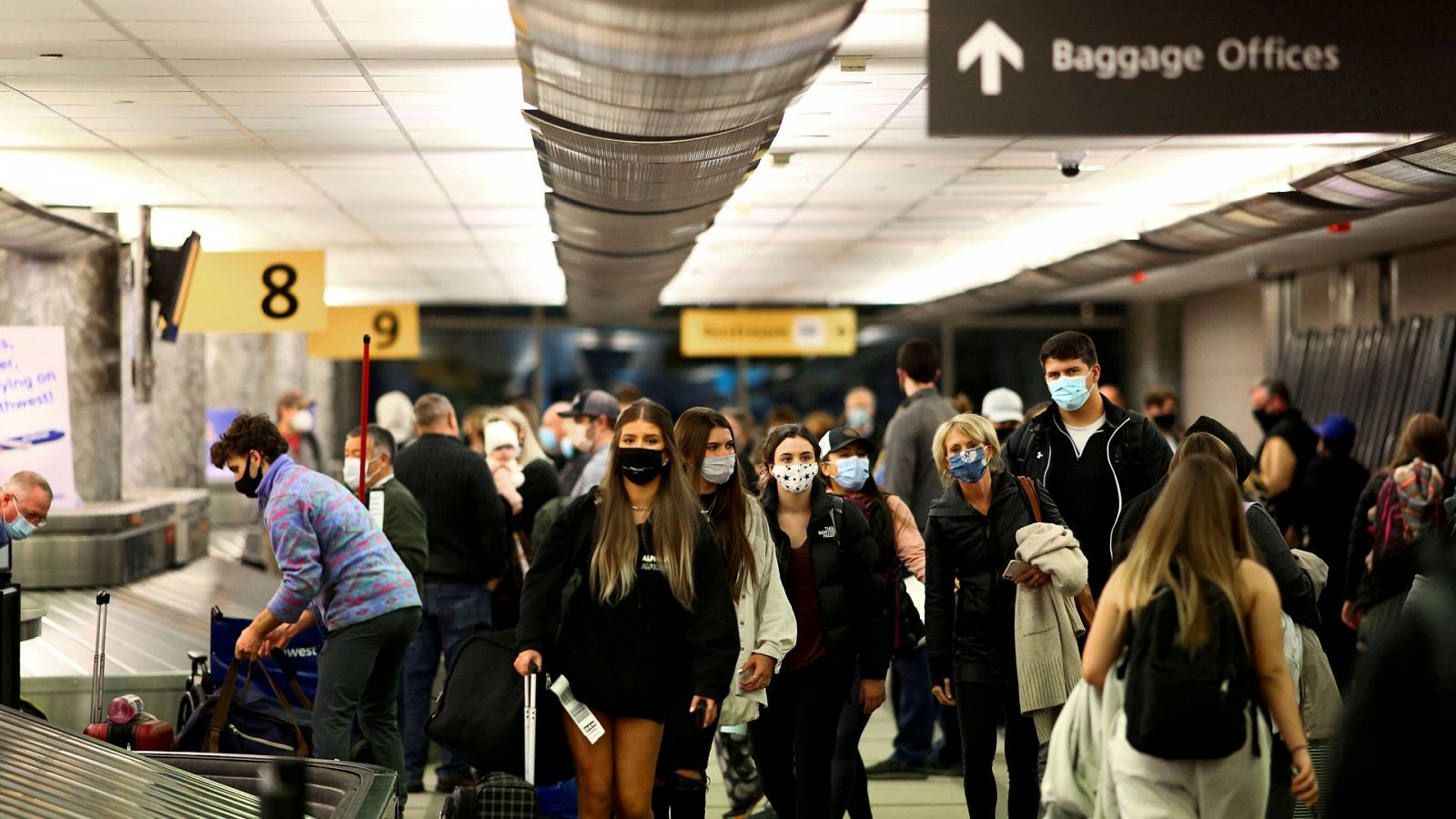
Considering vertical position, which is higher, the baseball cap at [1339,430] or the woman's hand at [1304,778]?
the baseball cap at [1339,430]

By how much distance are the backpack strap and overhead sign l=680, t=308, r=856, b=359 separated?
47.6 feet

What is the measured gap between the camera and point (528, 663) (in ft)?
14.9

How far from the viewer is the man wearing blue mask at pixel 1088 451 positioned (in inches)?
208

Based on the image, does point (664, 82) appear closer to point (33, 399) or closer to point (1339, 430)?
point (33, 399)

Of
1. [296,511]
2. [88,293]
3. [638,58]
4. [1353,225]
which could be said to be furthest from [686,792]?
[1353,225]

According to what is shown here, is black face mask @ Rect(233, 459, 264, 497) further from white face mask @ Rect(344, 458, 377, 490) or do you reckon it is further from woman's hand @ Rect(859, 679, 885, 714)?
woman's hand @ Rect(859, 679, 885, 714)

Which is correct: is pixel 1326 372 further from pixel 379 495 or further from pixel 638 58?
pixel 638 58

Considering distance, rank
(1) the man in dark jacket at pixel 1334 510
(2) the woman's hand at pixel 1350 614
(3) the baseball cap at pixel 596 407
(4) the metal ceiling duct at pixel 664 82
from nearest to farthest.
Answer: (4) the metal ceiling duct at pixel 664 82 < (3) the baseball cap at pixel 596 407 < (2) the woman's hand at pixel 1350 614 < (1) the man in dark jacket at pixel 1334 510

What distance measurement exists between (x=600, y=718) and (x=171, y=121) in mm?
4530

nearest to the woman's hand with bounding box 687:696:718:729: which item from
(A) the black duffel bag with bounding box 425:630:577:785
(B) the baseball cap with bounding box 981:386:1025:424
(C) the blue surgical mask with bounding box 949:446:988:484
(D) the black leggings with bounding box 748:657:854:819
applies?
(A) the black duffel bag with bounding box 425:630:577:785

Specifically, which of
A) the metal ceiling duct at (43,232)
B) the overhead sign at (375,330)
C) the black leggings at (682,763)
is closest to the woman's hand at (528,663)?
the black leggings at (682,763)

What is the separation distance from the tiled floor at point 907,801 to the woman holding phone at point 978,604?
4.50ft

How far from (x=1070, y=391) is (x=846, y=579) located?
100cm

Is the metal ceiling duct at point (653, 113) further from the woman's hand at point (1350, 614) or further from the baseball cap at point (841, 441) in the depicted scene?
the woman's hand at point (1350, 614)
